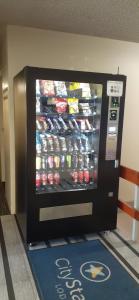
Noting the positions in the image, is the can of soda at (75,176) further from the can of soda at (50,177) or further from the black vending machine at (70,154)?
the can of soda at (50,177)

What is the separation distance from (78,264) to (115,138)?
136 centimetres

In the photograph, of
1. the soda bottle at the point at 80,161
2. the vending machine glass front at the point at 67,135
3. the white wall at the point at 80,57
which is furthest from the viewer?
the white wall at the point at 80,57

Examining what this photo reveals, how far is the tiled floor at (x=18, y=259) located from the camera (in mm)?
1964

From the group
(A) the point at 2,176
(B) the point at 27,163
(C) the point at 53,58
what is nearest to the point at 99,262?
(B) the point at 27,163

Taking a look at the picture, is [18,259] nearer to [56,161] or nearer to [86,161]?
[56,161]

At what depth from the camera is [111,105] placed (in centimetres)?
259

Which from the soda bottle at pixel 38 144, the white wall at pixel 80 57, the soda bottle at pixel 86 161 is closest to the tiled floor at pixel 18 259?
the white wall at pixel 80 57

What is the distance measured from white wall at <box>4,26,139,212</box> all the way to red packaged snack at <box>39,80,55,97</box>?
78 cm

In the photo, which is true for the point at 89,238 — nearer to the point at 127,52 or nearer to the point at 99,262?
the point at 99,262

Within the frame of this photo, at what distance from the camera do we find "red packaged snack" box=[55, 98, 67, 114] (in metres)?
2.63

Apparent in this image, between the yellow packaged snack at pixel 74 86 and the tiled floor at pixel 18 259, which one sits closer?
the tiled floor at pixel 18 259

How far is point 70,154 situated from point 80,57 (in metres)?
1.45

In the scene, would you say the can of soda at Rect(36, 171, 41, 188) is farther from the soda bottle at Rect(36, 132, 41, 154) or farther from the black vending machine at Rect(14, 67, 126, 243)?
the soda bottle at Rect(36, 132, 41, 154)

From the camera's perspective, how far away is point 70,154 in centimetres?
278
